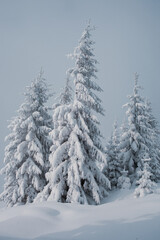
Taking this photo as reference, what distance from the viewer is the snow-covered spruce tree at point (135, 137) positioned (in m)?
22.4

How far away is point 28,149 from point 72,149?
5.91 meters

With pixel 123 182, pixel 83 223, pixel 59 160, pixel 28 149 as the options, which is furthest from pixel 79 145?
pixel 123 182

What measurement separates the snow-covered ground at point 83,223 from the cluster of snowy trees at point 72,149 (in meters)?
5.89

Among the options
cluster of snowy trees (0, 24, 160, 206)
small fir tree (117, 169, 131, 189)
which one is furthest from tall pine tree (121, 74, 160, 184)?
small fir tree (117, 169, 131, 189)

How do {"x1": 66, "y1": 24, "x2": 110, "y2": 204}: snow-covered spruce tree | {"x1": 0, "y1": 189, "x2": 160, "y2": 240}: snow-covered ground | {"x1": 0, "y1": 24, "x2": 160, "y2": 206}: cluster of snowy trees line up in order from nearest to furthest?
{"x1": 0, "y1": 189, "x2": 160, "y2": 240}: snow-covered ground < {"x1": 66, "y1": 24, "x2": 110, "y2": 204}: snow-covered spruce tree < {"x1": 0, "y1": 24, "x2": 160, "y2": 206}: cluster of snowy trees

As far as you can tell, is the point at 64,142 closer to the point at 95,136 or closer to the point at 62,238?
the point at 95,136

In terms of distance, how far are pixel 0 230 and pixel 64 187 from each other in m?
8.92

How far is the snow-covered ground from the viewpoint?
5.37 metres

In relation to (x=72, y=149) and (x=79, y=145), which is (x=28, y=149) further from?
(x=79, y=145)

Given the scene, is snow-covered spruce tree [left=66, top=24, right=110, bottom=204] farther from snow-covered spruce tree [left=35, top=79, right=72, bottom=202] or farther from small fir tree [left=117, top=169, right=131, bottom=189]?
small fir tree [left=117, top=169, right=131, bottom=189]

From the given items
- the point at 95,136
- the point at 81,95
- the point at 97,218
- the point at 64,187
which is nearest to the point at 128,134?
the point at 95,136

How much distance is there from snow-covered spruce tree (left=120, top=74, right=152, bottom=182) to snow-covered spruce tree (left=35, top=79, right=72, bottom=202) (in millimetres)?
10366

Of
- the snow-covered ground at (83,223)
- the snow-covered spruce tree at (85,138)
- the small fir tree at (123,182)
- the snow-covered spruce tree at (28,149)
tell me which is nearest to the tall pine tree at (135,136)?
the small fir tree at (123,182)

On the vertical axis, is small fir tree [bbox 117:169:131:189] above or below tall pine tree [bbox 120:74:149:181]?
below
